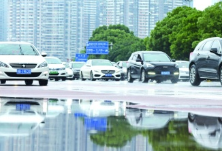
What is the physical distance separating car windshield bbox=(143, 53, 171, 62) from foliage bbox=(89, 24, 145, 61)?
90.4 m

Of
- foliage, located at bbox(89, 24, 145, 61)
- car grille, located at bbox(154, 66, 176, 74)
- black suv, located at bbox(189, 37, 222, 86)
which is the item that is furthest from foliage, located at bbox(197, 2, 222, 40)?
foliage, located at bbox(89, 24, 145, 61)

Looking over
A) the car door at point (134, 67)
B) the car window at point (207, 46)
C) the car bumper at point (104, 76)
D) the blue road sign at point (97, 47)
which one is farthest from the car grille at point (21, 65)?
the blue road sign at point (97, 47)

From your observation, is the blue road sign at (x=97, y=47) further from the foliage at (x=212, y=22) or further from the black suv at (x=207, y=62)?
the black suv at (x=207, y=62)

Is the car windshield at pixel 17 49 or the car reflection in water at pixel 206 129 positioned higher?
the car windshield at pixel 17 49

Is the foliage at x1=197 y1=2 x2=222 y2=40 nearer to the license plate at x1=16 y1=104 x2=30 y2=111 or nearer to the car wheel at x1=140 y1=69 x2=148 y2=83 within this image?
the car wheel at x1=140 y1=69 x2=148 y2=83

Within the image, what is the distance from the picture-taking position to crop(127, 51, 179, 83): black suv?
31.7 m

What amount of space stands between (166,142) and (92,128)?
168cm

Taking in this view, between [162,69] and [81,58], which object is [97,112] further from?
[81,58]

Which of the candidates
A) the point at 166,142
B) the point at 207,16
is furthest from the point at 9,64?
the point at 207,16

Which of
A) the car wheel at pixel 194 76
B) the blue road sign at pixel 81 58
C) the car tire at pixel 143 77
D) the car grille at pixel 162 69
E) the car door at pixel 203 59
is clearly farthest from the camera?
the blue road sign at pixel 81 58

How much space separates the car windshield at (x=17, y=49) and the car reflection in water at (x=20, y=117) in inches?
428

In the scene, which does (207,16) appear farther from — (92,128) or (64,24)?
(64,24)

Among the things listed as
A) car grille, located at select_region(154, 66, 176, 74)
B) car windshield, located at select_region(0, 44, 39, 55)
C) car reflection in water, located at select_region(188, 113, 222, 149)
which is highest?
car windshield, located at select_region(0, 44, 39, 55)

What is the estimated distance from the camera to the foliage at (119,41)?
126312 mm
